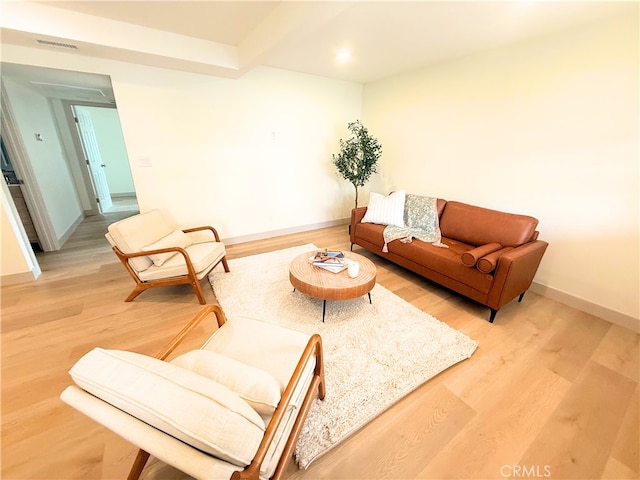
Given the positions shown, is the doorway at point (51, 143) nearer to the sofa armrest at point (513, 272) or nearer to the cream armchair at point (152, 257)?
the cream armchair at point (152, 257)

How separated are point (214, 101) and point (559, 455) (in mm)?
4401

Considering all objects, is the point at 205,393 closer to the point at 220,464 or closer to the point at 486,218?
the point at 220,464

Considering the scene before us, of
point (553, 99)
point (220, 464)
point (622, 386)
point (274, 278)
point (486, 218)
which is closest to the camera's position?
point (220, 464)

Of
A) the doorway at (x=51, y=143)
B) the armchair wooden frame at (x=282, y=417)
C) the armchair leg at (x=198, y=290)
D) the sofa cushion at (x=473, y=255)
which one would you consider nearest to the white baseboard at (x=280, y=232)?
the armchair leg at (x=198, y=290)

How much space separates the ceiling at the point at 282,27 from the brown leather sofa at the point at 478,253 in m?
1.65

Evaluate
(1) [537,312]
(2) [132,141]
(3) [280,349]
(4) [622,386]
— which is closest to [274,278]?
(3) [280,349]

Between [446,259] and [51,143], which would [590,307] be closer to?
[446,259]

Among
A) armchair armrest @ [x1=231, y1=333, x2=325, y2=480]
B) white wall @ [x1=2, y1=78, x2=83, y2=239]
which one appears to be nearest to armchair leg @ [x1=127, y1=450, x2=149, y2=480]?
armchair armrest @ [x1=231, y1=333, x2=325, y2=480]

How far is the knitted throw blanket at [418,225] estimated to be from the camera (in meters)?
2.82

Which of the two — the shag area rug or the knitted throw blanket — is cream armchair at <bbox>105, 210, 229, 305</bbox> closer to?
the shag area rug

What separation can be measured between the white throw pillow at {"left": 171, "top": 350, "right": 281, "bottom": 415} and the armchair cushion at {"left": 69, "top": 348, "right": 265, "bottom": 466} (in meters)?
0.16

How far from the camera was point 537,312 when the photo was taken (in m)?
2.29

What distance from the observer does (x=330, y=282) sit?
2.03m

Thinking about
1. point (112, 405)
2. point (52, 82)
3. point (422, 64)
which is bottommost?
point (112, 405)
